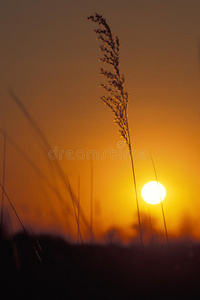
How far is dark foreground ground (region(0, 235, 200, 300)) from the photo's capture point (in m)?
1.50

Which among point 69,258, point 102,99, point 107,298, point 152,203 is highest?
point 102,99

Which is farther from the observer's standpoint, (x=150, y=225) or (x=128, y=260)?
(x=150, y=225)

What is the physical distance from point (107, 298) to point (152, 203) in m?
1.48

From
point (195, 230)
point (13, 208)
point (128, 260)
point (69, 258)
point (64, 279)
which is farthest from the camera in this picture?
point (195, 230)

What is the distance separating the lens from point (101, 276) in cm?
166

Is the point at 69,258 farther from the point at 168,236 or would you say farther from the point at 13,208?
the point at 168,236

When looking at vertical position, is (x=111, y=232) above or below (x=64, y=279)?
above

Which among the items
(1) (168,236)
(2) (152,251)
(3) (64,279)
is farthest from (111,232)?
(3) (64,279)

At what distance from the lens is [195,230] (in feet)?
8.65

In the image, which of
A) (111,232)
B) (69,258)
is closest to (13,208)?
(69,258)

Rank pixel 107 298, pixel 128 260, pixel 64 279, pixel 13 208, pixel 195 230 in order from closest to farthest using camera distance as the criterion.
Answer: pixel 107 298
pixel 64 279
pixel 128 260
pixel 13 208
pixel 195 230

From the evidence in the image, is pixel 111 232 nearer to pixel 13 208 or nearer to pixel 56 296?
pixel 13 208

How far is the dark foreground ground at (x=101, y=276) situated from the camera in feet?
4.93

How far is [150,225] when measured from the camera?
9.11 ft
